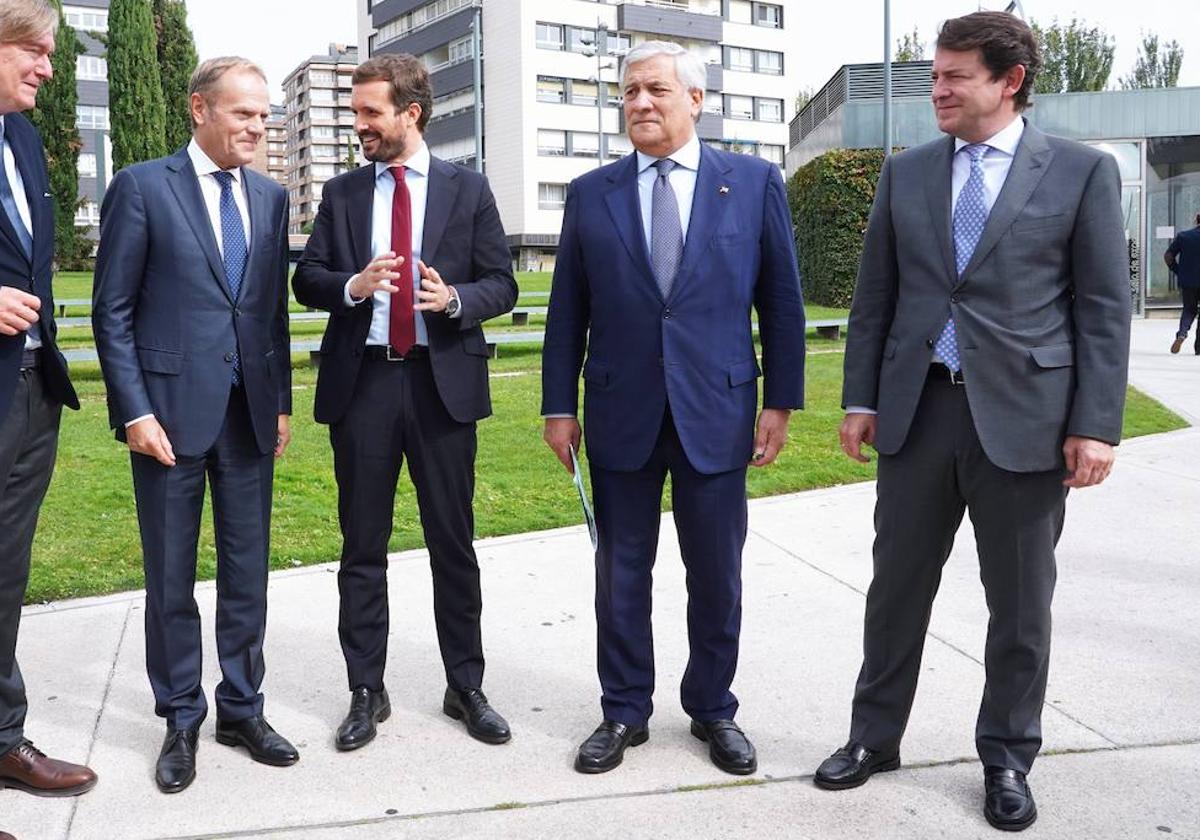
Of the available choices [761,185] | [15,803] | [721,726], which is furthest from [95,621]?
[761,185]

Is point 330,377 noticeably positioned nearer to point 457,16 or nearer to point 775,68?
point 457,16

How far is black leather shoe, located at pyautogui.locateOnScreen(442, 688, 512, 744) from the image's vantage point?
384 cm

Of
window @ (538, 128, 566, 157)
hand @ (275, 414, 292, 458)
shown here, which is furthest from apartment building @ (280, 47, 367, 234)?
hand @ (275, 414, 292, 458)

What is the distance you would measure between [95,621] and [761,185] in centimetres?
335

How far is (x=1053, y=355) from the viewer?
326 centimetres

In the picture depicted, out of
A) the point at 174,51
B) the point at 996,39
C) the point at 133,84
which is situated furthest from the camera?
the point at 174,51

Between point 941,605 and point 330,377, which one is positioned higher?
point 330,377

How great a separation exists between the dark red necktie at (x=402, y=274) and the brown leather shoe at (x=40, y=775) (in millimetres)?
1580

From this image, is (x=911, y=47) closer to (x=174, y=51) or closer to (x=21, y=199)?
(x=174, y=51)

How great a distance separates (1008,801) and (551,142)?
5831 centimetres

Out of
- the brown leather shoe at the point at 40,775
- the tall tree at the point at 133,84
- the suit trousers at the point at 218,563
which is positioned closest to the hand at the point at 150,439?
the suit trousers at the point at 218,563

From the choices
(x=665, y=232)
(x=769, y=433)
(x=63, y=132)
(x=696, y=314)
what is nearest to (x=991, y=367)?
(x=769, y=433)

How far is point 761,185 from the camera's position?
3.70 meters

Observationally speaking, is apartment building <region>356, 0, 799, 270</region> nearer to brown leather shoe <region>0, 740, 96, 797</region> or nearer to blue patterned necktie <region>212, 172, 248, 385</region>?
blue patterned necktie <region>212, 172, 248, 385</region>
